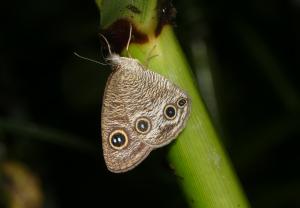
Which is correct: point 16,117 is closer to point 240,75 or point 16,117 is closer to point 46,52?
point 46,52

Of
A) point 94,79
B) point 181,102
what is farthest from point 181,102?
point 94,79

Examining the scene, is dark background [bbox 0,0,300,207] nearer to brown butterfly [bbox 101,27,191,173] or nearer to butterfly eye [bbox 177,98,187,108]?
brown butterfly [bbox 101,27,191,173]

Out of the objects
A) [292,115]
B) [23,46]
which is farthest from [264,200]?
[23,46]

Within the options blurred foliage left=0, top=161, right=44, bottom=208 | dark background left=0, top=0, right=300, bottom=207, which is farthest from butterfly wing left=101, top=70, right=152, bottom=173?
dark background left=0, top=0, right=300, bottom=207

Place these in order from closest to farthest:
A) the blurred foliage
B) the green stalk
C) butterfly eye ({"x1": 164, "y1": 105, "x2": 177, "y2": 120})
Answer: the green stalk → butterfly eye ({"x1": 164, "y1": 105, "x2": 177, "y2": 120}) → the blurred foliage

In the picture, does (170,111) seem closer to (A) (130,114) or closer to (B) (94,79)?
(A) (130,114)

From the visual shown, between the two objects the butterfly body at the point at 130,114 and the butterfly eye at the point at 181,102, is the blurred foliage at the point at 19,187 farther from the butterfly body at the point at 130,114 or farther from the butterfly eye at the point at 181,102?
the butterfly eye at the point at 181,102

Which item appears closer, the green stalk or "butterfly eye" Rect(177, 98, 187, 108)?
the green stalk

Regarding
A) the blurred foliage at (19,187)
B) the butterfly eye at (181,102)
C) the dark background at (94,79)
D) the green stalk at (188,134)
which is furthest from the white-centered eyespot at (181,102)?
the dark background at (94,79)
